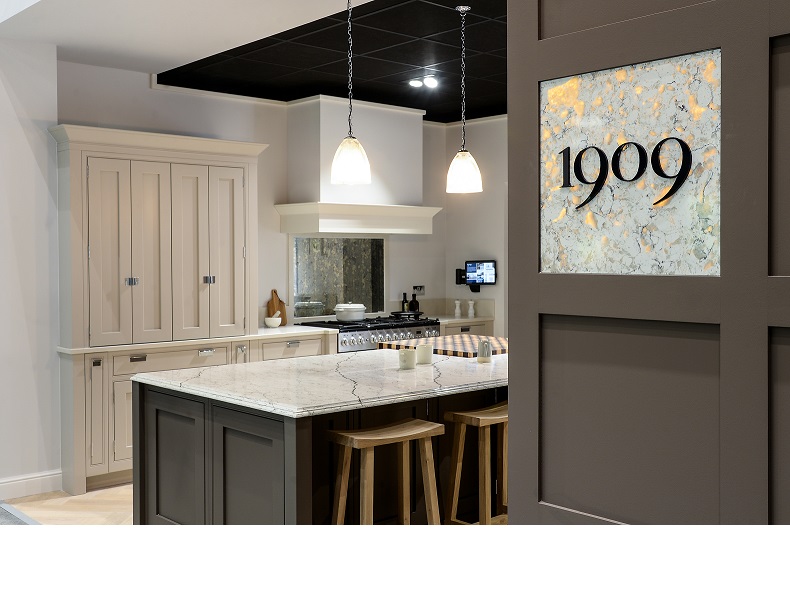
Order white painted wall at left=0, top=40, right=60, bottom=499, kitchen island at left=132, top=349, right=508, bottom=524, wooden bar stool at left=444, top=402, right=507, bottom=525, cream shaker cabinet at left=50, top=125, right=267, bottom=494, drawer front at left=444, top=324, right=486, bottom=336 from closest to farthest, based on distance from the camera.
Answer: kitchen island at left=132, top=349, right=508, bottom=524 < wooden bar stool at left=444, top=402, right=507, bottom=525 < white painted wall at left=0, top=40, right=60, bottom=499 < cream shaker cabinet at left=50, top=125, right=267, bottom=494 < drawer front at left=444, top=324, right=486, bottom=336

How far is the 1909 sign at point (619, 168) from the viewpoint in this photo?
1.56 m

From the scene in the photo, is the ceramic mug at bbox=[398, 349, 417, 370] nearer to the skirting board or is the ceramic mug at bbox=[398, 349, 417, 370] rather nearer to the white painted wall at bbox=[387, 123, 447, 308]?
the skirting board

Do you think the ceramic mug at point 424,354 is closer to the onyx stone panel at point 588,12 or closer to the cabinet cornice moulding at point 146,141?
the cabinet cornice moulding at point 146,141

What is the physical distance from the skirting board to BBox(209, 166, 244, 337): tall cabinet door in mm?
1398

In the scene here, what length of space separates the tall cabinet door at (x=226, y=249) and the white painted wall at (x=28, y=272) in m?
1.09

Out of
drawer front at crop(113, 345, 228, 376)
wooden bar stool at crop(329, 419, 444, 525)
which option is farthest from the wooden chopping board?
wooden bar stool at crop(329, 419, 444, 525)

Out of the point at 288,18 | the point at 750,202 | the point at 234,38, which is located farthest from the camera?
the point at 234,38

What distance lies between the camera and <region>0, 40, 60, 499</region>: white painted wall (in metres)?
5.11

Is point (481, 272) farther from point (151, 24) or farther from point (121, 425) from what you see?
point (151, 24)

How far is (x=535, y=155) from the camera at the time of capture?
1801 mm

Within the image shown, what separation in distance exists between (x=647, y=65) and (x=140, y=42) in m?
4.16
